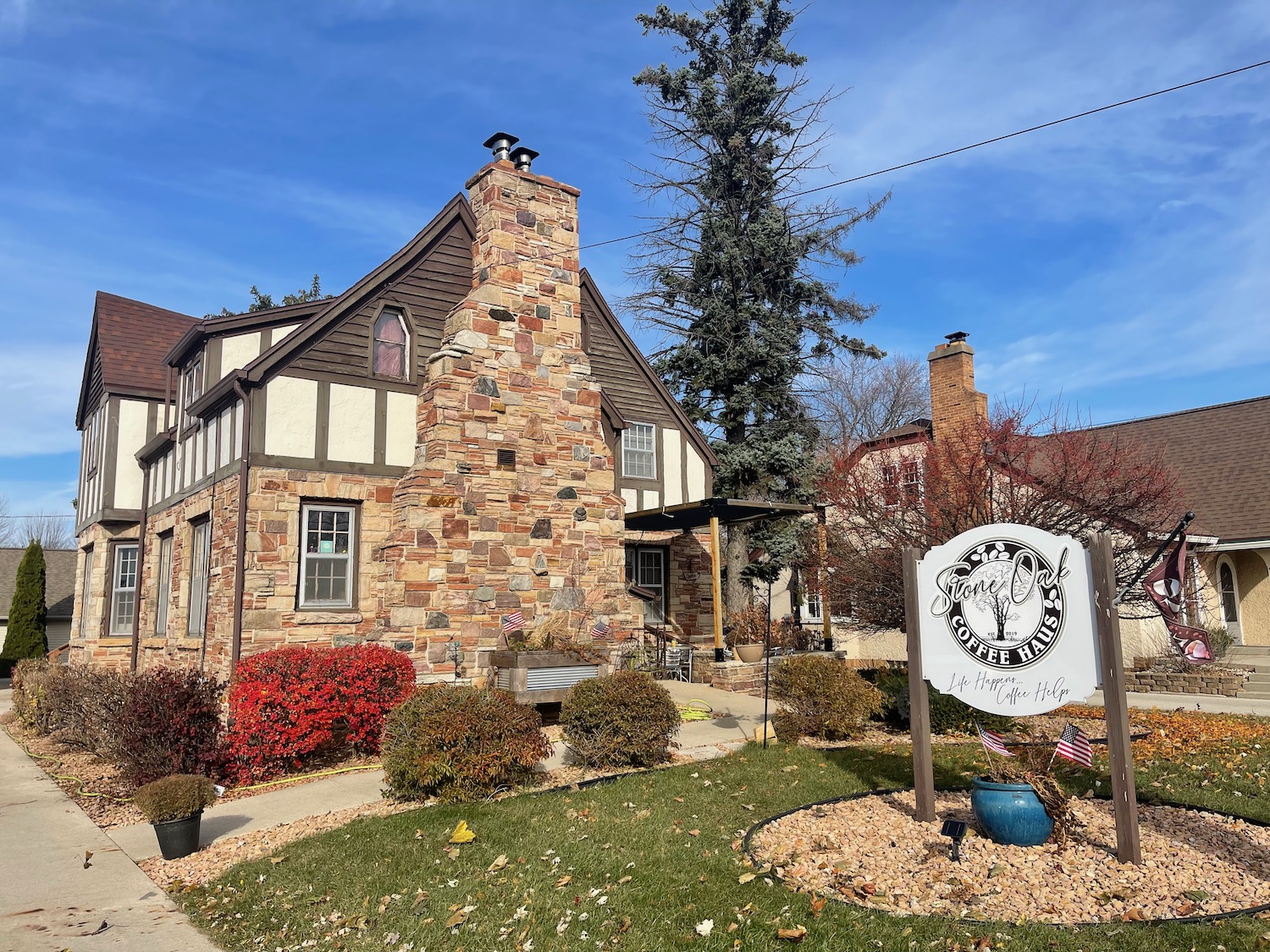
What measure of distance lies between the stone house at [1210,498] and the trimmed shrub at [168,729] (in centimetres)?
1228

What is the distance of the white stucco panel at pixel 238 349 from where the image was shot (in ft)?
50.2

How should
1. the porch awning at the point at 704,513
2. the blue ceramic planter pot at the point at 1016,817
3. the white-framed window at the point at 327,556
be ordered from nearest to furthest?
the blue ceramic planter pot at the point at 1016,817, the white-framed window at the point at 327,556, the porch awning at the point at 704,513

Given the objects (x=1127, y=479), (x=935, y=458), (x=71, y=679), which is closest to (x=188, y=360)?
(x=71, y=679)

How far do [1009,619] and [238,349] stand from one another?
13.5 meters

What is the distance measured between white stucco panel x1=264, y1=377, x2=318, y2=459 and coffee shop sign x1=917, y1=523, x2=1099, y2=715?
958 centimetres

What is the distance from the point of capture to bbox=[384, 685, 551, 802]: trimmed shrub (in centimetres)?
816

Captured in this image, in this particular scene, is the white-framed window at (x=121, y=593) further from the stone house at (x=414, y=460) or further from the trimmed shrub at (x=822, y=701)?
the trimmed shrub at (x=822, y=701)

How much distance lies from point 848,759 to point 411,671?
561 cm

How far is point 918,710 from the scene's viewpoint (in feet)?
23.4

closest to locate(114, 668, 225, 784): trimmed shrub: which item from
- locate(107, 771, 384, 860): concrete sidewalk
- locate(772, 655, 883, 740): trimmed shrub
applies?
locate(107, 771, 384, 860): concrete sidewalk

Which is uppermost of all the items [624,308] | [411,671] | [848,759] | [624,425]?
[624,308]

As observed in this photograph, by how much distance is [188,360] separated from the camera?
55.4 feet

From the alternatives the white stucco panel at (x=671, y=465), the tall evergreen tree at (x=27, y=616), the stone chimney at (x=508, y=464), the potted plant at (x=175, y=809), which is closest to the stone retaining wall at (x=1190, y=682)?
the white stucco panel at (x=671, y=465)

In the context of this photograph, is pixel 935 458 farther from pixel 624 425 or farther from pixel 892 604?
pixel 624 425
